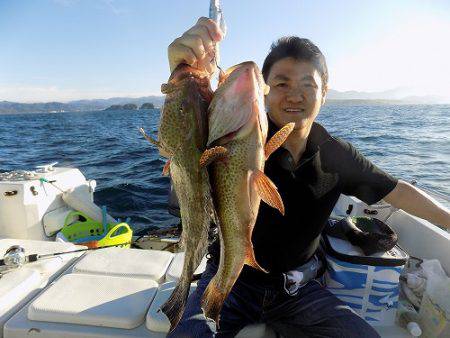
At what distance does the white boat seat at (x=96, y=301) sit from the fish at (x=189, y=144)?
1.27 m

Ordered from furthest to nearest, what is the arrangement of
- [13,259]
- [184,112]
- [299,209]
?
[13,259], [299,209], [184,112]

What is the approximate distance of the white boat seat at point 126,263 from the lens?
358 cm

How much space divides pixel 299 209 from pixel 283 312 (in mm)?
894

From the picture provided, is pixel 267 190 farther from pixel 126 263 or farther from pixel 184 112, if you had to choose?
pixel 126 263

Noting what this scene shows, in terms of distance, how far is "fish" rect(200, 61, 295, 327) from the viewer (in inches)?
69.0

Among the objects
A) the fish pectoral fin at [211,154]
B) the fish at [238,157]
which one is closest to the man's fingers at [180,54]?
the fish at [238,157]

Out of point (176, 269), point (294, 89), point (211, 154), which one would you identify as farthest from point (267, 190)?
point (176, 269)

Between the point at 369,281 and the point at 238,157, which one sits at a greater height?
the point at 238,157

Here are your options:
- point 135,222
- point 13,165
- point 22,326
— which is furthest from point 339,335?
point 13,165

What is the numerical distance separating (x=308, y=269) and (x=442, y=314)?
126 cm

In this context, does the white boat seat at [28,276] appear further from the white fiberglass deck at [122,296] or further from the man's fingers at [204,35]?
the man's fingers at [204,35]

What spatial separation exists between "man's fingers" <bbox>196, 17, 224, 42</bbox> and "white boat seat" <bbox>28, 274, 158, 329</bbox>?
2.34 m

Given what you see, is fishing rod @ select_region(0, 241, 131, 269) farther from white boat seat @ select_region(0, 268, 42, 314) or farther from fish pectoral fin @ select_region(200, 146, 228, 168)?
fish pectoral fin @ select_region(200, 146, 228, 168)

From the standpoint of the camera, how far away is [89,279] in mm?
3391
